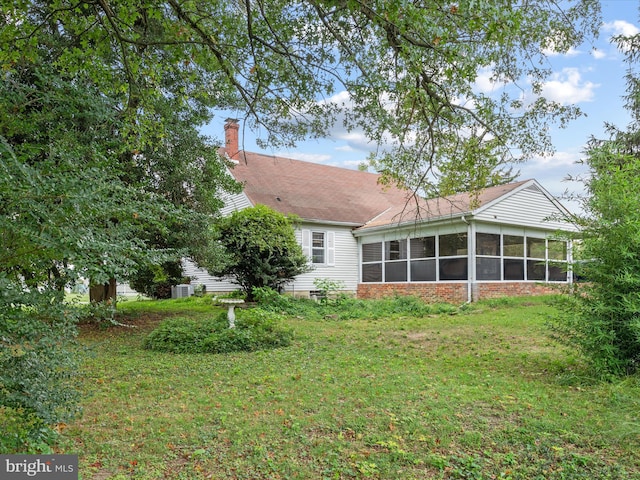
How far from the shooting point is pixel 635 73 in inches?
607

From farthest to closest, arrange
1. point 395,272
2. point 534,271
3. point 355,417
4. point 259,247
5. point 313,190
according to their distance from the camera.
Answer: point 313,190 → point 395,272 → point 534,271 → point 259,247 → point 355,417

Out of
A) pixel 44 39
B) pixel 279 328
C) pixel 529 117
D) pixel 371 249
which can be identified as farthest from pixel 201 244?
pixel 371 249

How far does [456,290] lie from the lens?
15.2 m

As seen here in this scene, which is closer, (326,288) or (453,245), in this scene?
(326,288)

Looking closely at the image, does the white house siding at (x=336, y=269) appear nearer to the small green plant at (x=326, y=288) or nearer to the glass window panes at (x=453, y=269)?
the small green plant at (x=326, y=288)

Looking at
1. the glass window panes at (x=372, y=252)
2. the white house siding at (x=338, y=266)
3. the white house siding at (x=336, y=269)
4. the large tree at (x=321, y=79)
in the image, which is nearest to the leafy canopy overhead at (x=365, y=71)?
the large tree at (x=321, y=79)

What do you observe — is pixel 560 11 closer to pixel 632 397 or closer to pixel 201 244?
pixel 632 397

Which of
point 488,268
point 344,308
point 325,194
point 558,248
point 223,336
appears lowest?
point 344,308

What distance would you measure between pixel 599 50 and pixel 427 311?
8.69 meters

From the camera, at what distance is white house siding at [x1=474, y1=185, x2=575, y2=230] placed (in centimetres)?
1523

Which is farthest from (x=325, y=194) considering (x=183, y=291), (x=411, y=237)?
(x=183, y=291)

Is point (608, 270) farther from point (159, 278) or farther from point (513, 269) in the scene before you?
point (513, 269)

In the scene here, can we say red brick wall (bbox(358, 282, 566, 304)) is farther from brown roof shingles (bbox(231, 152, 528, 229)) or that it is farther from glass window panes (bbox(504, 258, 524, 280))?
brown roof shingles (bbox(231, 152, 528, 229))

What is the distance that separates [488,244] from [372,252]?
4.52 metres
